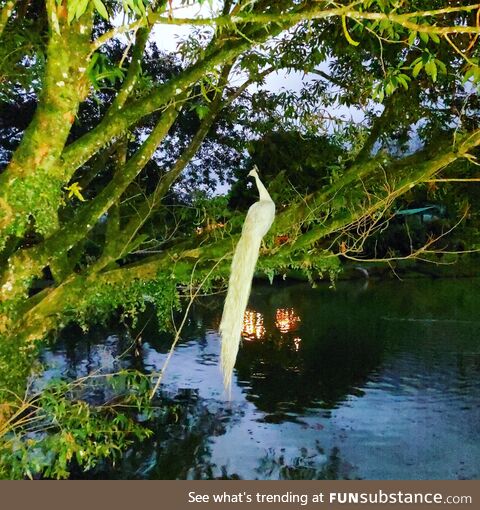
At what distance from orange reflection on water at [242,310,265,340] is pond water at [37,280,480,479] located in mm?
45

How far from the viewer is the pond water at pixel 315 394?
561 centimetres

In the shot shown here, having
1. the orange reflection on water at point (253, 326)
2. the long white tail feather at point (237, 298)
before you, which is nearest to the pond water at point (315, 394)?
the orange reflection on water at point (253, 326)

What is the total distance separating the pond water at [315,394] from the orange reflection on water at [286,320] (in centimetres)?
5

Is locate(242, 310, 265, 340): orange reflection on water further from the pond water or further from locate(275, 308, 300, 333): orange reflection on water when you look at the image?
locate(275, 308, 300, 333): orange reflection on water

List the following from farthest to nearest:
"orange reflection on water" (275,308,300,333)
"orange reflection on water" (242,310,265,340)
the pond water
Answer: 1. "orange reflection on water" (275,308,300,333)
2. "orange reflection on water" (242,310,265,340)
3. the pond water

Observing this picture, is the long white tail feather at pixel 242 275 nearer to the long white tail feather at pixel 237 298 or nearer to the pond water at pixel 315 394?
the long white tail feather at pixel 237 298

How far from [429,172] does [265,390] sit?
17.2ft

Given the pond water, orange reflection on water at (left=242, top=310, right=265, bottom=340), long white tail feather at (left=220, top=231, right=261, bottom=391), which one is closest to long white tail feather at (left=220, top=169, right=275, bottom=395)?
long white tail feather at (left=220, top=231, right=261, bottom=391)

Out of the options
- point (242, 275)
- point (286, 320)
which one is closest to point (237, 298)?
point (242, 275)

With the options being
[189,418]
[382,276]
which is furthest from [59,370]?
[382,276]

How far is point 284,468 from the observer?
5.50 meters

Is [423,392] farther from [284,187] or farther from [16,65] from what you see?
[16,65]

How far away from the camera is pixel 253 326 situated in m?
12.9

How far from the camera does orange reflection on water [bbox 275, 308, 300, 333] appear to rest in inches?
493
